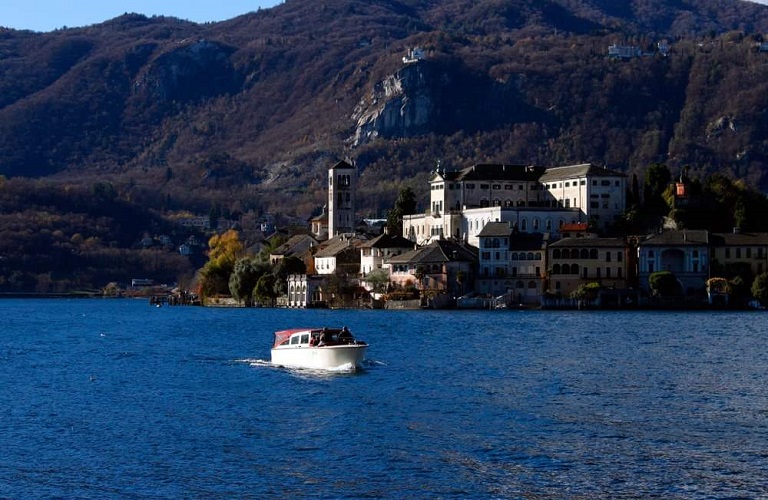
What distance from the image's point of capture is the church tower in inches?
7136

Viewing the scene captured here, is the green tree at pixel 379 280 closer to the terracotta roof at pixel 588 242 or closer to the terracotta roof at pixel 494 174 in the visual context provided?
the terracotta roof at pixel 494 174

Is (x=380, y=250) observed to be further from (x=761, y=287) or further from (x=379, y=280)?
(x=761, y=287)

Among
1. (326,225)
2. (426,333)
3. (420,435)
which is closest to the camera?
(420,435)

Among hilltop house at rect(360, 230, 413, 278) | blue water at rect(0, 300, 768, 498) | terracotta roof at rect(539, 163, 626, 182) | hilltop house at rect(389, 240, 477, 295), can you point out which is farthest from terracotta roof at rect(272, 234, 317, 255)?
blue water at rect(0, 300, 768, 498)

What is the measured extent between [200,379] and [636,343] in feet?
93.9

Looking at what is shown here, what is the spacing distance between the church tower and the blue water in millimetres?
97742

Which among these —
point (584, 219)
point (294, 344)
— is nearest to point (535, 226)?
point (584, 219)

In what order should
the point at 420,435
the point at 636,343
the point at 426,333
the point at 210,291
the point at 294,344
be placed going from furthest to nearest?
the point at 210,291, the point at 426,333, the point at 636,343, the point at 294,344, the point at 420,435

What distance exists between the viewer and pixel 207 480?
38812 millimetres

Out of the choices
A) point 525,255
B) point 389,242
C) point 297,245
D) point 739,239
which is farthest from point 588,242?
point 297,245

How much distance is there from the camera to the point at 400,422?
157 feet

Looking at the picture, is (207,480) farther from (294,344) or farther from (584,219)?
(584,219)

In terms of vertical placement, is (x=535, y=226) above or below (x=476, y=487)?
above

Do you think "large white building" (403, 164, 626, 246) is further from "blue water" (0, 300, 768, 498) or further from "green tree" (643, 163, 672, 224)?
"blue water" (0, 300, 768, 498)
